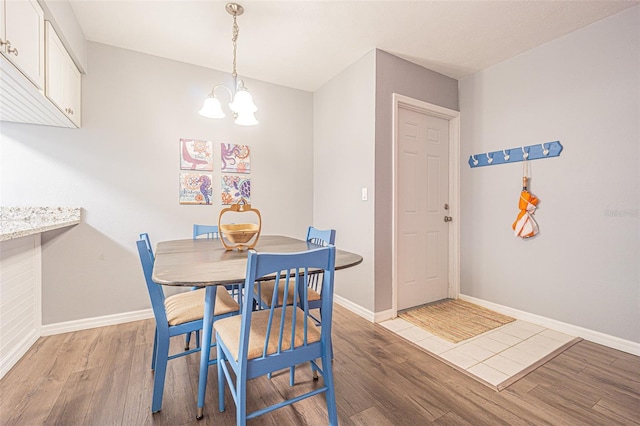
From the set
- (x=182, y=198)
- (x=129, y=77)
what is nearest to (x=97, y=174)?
(x=182, y=198)

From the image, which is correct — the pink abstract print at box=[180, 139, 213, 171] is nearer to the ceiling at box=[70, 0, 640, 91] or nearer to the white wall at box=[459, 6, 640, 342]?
the ceiling at box=[70, 0, 640, 91]

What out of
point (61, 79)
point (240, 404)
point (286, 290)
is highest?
point (61, 79)

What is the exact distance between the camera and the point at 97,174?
2484mm

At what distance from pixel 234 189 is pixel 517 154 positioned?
2.89 meters

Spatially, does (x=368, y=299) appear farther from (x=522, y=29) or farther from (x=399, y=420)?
(x=522, y=29)

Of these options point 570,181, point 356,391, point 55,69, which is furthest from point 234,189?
point 570,181

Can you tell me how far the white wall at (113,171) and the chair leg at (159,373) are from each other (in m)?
1.50

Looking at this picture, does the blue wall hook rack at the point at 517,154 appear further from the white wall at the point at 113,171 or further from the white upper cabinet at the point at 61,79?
the white upper cabinet at the point at 61,79

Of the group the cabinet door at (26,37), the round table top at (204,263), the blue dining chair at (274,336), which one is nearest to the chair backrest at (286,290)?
the blue dining chair at (274,336)

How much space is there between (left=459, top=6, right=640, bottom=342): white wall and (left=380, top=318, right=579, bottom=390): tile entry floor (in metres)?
0.30

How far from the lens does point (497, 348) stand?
2.12 m

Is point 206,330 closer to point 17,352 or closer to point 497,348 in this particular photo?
point 17,352

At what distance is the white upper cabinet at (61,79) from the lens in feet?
6.04

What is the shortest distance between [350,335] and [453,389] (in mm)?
879
